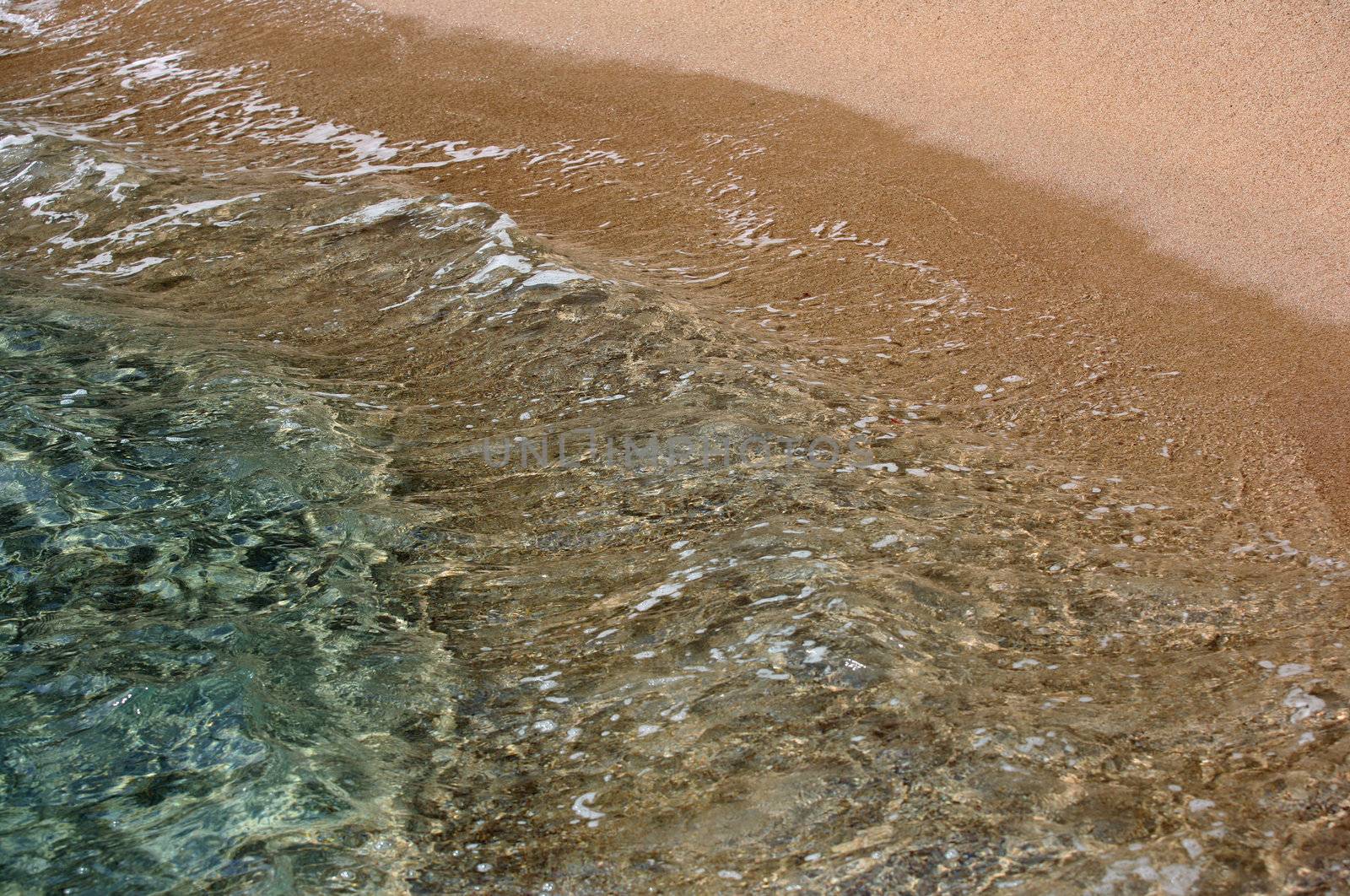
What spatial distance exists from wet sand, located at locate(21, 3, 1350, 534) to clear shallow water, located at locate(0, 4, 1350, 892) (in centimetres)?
21

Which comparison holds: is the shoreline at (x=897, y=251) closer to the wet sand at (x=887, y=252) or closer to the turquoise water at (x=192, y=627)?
the wet sand at (x=887, y=252)

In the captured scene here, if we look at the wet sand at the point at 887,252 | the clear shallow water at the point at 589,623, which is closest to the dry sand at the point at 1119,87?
the wet sand at the point at 887,252

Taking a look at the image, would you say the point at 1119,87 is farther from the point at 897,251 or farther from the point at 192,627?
the point at 192,627

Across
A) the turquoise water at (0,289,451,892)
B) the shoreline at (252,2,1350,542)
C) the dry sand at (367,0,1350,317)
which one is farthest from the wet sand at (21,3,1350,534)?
the turquoise water at (0,289,451,892)

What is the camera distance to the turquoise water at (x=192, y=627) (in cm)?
172

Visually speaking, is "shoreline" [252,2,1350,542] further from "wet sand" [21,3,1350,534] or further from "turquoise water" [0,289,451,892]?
"turquoise water" [0,289,451,892]

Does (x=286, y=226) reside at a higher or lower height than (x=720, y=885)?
higher

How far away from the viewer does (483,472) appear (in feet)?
9.05

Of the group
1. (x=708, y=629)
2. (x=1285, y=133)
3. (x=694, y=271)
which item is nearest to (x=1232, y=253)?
(x=1285, y=133)

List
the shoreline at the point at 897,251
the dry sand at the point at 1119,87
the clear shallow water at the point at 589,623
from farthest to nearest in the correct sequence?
the dry sand at the point at 1119,87
the shoreline at the point at 897,251
the clear shallow water at the point at 589,623

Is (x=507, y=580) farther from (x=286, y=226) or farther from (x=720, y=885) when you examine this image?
(x=286, y=226)

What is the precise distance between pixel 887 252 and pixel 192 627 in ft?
7.88

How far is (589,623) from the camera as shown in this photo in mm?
2248

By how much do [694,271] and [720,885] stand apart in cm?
237
